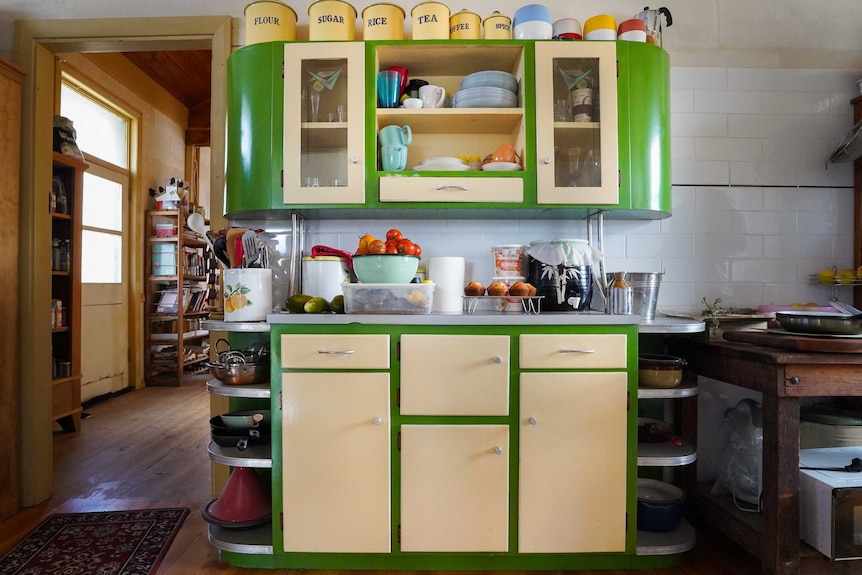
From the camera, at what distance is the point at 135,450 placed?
341cm

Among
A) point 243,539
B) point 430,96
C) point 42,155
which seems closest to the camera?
point 243,539

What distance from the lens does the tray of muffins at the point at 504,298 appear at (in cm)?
217

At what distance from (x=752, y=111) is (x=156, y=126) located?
5826 millimetres

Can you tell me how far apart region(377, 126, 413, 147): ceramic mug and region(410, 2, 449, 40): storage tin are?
1.36ft

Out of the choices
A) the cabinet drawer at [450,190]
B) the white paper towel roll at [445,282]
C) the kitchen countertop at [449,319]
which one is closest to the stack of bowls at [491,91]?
the cabinet drawer at [450,190]

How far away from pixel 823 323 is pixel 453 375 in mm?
1299

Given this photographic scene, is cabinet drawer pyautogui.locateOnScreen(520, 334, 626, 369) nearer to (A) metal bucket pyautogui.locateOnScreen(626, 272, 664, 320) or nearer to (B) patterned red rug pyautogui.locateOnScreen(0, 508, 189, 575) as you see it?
(A) metal bucket pyautogui.locateOnScreen(626, 272, 664, 320)

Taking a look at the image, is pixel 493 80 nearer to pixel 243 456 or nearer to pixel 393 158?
pixel 393 158

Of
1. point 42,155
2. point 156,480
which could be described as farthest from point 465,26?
point 156,480

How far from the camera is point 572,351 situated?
75.7 inches

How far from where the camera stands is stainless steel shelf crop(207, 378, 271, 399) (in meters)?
1.95

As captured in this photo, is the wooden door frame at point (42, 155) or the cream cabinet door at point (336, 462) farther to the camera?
the wooden door frame at point (42, 155)

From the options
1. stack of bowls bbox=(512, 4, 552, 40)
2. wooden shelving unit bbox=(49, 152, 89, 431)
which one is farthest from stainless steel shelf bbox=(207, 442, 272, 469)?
wooden shelving unit bbox=(49, 152, 89, 431)

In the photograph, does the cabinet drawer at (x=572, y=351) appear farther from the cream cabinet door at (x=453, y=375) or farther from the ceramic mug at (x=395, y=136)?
the ceramic mug at (x=395, y=136)
